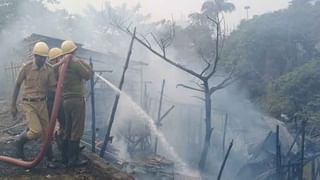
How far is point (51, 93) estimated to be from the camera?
6.10 meters

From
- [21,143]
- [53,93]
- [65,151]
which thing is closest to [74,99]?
[53,93]

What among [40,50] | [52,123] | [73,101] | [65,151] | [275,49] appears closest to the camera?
[52,123]

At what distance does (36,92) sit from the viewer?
5863 mm

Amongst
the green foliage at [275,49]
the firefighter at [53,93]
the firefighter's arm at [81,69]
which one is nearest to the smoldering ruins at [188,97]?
the green foliage at [275,49]

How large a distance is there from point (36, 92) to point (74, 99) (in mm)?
554

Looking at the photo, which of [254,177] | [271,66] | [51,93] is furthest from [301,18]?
[51,93]

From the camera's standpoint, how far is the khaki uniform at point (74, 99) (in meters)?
5.88

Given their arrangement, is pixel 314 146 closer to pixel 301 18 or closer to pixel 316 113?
pixel 316 113

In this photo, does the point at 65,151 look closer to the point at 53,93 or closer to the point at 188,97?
the point at 53,93

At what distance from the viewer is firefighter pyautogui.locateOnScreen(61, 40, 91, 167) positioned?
5848mm

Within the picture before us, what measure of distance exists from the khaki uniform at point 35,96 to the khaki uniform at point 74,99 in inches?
11.9

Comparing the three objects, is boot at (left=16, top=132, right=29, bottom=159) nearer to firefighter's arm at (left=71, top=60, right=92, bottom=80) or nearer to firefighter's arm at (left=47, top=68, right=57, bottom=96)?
firefighter's arm at (left=47, top=68, right=57, bottom=96)

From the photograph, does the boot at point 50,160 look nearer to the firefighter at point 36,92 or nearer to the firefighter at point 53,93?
the firefighter at point 36,92

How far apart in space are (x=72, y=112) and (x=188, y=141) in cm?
1026
